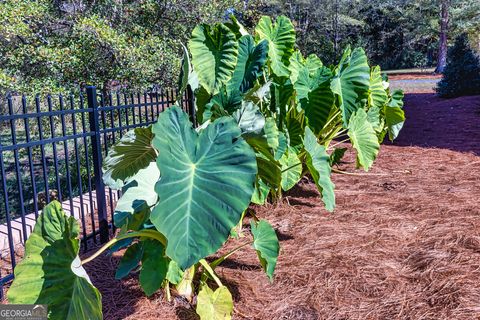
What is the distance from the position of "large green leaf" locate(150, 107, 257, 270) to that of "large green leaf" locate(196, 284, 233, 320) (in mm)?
609

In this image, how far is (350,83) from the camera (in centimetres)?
360

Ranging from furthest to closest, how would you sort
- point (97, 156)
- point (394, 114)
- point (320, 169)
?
point (394, 114) < point (97, 156) < point (320, 169)

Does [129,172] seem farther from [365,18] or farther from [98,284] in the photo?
[365,18]

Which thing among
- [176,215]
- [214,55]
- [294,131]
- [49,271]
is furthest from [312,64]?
[49,271]

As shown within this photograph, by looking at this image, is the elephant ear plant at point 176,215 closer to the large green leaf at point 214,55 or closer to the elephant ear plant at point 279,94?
the elephant ear plant at point 279,94

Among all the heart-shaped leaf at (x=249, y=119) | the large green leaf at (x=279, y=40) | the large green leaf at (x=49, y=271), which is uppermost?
the large green leaf at (x=279, y=40)

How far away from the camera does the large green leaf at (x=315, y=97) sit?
11.5ft

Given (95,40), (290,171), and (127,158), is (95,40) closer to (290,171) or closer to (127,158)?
(290,171)

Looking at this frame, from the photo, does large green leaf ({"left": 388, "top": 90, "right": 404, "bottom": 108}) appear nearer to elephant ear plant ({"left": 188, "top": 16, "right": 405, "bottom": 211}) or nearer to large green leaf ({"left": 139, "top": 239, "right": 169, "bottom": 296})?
elephant ear plant ({"left": 188, "top": 16, "right": 405, "bottom": 211})

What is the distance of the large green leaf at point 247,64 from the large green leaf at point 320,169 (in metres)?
0.59

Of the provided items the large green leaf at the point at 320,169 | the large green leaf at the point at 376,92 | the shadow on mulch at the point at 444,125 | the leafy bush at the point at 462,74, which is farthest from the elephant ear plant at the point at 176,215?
the leafy bush at the point at 462,74

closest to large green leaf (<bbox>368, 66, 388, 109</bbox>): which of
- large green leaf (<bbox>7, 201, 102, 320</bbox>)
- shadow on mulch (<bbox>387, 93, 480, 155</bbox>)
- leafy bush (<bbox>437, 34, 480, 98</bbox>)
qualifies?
shadow on mulch (<bbox>387, 93, 480, 155</bbox>)

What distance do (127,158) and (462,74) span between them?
10926 mm

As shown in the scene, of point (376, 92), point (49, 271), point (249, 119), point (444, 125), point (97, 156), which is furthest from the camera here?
point (444, 125)
